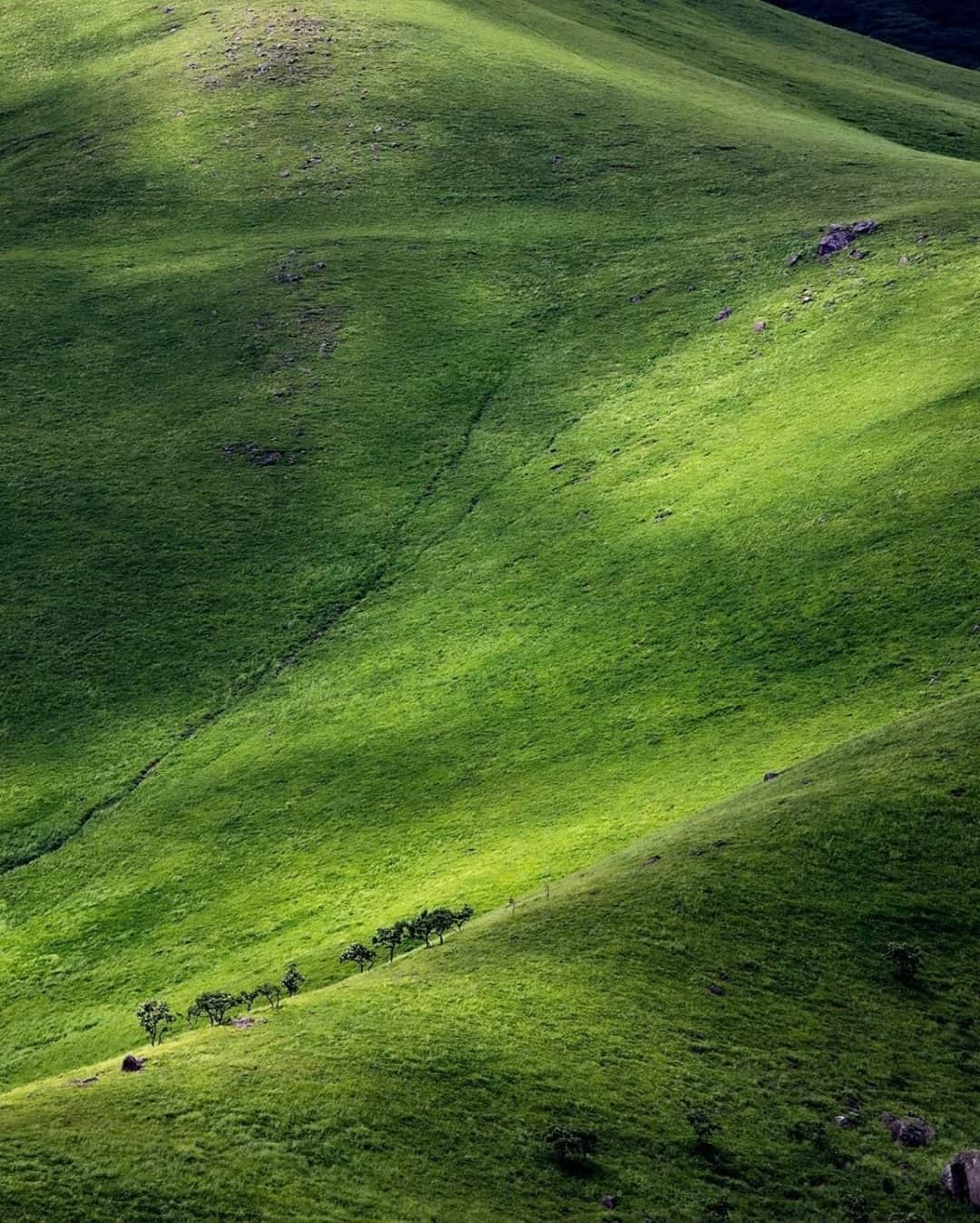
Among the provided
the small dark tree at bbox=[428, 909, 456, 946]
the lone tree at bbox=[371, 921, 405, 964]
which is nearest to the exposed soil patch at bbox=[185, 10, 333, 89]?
the lone tree at bbox=[371, 921, 405, 964]

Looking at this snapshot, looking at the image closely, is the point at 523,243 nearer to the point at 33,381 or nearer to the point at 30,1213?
the point at 33,381

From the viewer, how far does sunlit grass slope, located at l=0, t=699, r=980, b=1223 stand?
1056 inches

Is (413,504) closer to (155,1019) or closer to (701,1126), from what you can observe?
(155,1019)

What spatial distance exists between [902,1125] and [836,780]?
1468 centimetres

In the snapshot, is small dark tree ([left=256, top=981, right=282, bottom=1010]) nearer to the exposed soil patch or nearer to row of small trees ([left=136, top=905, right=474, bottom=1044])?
row of small trees ([left=136, top=905, right=474, bottom=1044])

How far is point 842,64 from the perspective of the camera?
580 feet

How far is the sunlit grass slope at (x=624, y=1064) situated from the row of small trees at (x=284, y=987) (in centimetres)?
128

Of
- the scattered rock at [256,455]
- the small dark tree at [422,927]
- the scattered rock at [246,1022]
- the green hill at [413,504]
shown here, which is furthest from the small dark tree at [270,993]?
the scattered rock at [256,455]

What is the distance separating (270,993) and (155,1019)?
4.26 meters

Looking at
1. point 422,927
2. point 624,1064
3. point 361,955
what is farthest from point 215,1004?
point 624,1064

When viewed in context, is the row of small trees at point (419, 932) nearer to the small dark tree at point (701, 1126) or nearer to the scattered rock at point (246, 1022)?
the scattered rock at point (246, 1022)

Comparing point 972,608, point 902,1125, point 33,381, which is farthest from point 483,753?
point 33,381

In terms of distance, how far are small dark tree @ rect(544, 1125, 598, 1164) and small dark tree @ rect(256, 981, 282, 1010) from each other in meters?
10.7

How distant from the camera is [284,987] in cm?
4362
